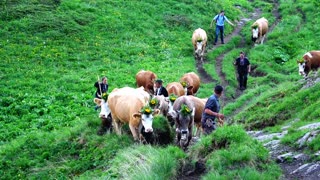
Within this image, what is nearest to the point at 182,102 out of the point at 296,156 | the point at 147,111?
the point at 147,111

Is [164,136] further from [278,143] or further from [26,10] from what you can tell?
[26,10]

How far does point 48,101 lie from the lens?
70.1ft

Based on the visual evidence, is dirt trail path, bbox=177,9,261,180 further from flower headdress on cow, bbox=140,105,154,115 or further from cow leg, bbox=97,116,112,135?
cow leg, bbox=97,116,112,135

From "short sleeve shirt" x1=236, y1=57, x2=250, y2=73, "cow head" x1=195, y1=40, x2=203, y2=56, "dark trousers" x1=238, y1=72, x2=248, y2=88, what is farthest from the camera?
"cow head" x1=195, y1=40, x2=203, y2=56

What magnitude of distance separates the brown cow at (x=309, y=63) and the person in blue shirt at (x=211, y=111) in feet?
31.9

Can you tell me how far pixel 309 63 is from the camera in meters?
21.6

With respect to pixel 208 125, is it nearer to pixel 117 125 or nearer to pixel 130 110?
pixel 130 110

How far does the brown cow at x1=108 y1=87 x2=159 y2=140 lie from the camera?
13526mm

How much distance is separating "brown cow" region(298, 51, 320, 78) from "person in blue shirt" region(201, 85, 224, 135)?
9.72 m

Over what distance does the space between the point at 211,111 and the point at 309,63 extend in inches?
424

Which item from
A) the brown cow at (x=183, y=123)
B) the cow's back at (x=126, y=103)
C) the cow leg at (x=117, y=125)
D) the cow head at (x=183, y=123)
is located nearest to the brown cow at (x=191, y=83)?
the cow's back at (x=126, y=103)

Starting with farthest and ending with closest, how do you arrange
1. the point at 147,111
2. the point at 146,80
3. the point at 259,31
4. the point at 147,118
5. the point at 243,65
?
the point at 259,31
the point at 243,65
the point at 146,80
the point at 147,118
the point at 147,111

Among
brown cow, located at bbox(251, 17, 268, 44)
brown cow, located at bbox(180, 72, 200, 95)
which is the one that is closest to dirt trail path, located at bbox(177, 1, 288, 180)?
brown cow, located at bbox(251, 17, 268, 44)

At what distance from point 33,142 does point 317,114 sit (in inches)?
377
